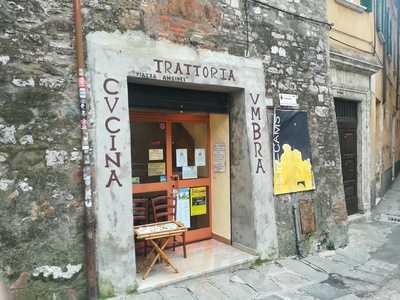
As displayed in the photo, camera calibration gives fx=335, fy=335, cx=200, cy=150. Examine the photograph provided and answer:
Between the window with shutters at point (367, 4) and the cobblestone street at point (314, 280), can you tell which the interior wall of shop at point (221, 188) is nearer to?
the cobblestone street at point (314, 280)

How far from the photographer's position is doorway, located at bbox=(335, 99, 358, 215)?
7.11 metres

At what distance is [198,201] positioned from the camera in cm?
512

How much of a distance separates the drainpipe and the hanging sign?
196cm

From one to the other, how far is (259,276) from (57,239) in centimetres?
246

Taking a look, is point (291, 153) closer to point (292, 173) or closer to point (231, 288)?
point (292, 173)

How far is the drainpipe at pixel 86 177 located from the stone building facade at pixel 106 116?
53mm

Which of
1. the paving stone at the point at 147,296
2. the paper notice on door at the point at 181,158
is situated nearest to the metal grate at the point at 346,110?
the paper notice on door at the point at 181,158

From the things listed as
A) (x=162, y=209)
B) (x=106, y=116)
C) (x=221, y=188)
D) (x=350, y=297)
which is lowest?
(x=350, y=297)

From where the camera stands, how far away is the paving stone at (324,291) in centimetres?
386

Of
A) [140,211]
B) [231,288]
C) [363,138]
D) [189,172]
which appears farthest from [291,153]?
[363,138]

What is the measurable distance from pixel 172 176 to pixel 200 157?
→ 57 centimetres

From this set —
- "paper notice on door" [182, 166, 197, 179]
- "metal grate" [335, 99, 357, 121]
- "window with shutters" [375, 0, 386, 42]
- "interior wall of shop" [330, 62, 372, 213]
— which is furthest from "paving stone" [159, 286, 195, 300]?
"window with shutters" [375, 0, 386, 42]

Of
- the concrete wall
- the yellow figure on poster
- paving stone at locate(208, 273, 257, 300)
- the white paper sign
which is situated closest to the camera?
paving stone at locate(208, 273, 257, 300)

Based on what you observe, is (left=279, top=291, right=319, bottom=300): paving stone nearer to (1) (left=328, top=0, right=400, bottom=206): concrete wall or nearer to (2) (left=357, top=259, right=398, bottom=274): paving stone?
(2) (left=357, top=259, right=398, bottom=274): paving stone
